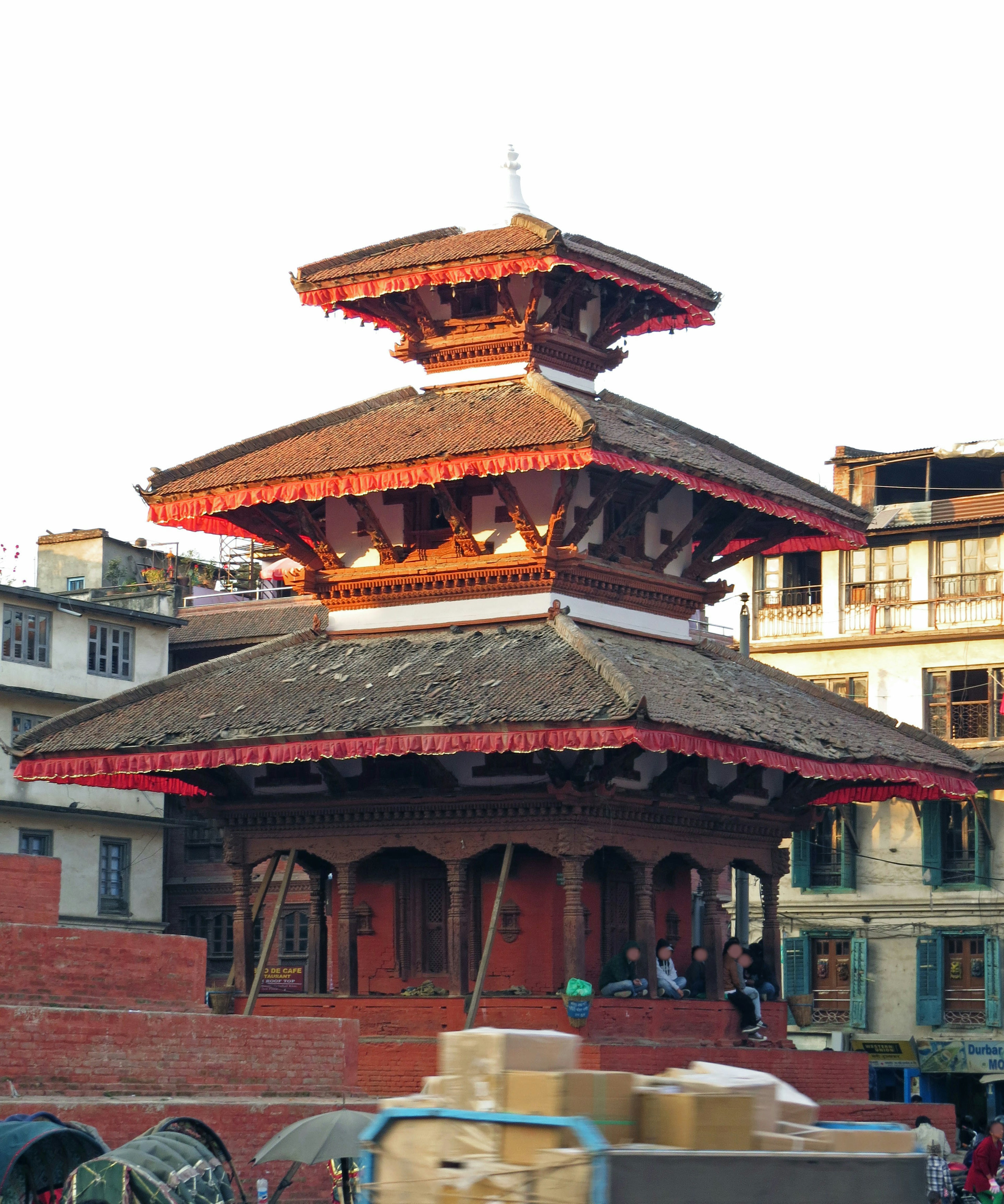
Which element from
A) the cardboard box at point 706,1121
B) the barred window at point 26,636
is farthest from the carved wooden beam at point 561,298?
the barred window at point 26,636

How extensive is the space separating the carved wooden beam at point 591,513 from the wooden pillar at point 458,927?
15.3 ft

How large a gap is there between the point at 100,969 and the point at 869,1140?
1291 centimetres

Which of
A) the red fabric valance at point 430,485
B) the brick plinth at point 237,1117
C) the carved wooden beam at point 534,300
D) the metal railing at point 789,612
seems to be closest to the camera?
the brick plinth at point 237,1117

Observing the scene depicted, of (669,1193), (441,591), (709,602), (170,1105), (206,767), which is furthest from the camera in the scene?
(709,602)

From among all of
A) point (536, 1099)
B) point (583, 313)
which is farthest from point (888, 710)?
point (536, 1099)

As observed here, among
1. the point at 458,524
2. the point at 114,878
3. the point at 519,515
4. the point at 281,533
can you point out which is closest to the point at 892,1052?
the point at 114,878

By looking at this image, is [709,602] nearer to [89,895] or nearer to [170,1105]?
[170,1105]

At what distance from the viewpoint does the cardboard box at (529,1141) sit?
1141 centimetres

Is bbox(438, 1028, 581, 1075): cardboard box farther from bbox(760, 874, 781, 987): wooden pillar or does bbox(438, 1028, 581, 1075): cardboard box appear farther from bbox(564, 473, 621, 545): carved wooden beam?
bbox(760, 874, 781, 987): wooden pillar

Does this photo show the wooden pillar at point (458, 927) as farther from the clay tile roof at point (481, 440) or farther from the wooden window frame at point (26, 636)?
the wooden window frame at point (26, 636)

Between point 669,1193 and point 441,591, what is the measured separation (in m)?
17.7

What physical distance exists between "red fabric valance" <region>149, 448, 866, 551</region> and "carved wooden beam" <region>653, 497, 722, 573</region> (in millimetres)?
599

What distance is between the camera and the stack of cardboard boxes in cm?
1143

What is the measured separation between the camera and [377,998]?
2681 cm
